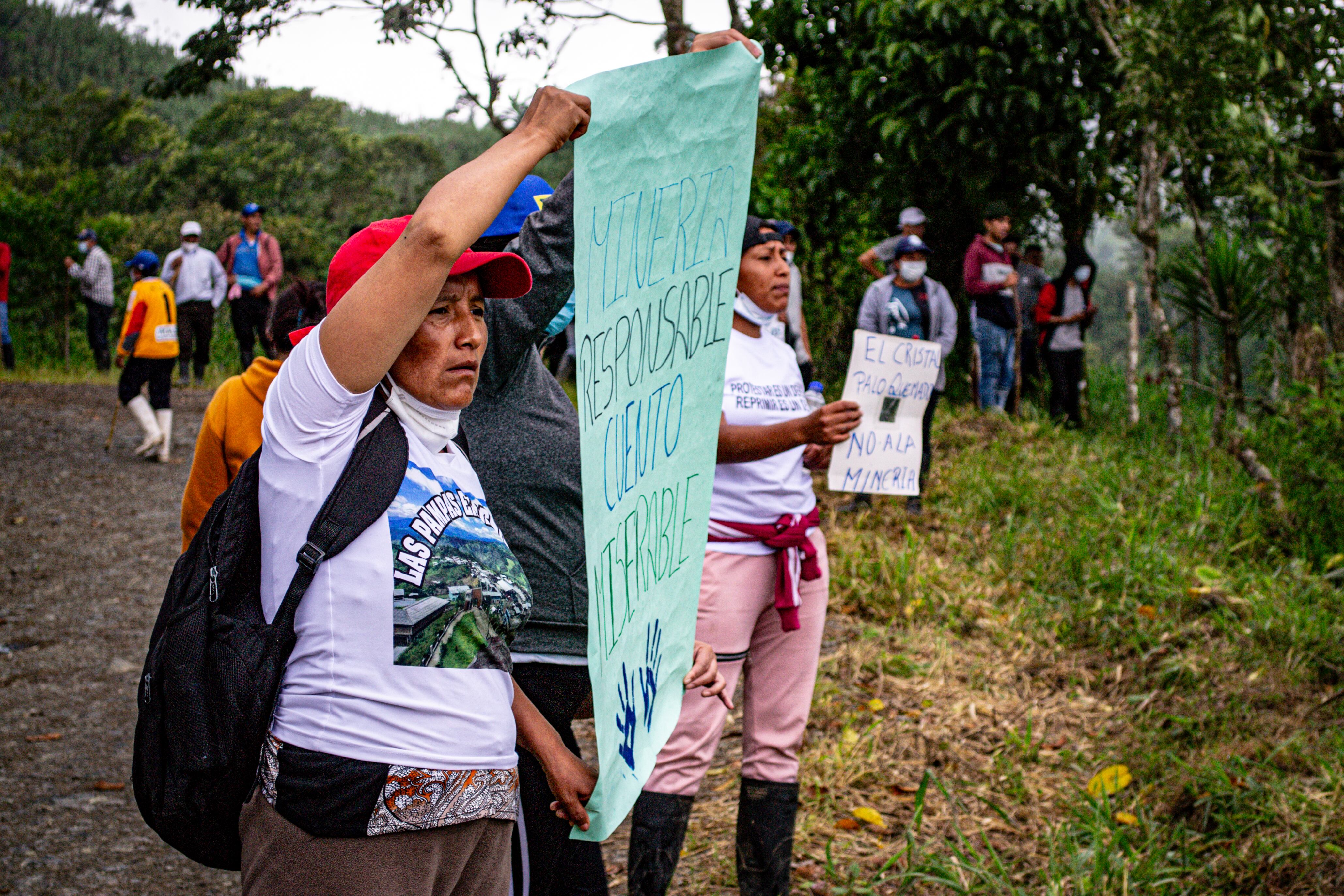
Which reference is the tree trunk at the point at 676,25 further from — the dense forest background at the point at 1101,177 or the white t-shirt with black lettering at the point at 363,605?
the white t-shirt with black lettering at the point at 363,605

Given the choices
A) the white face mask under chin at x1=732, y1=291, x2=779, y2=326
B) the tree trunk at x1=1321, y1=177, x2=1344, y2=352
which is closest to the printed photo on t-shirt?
the white face mask under chin at x1=732, y1=291, x2=779, y2=326

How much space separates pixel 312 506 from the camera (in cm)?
145

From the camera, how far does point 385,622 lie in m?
1.48

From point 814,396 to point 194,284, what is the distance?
29.5 ft

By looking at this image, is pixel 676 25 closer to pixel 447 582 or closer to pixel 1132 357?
pixel 1132 357

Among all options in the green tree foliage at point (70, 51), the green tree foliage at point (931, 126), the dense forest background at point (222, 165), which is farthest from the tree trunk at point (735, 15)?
the green tree foliage at point (70, 51)

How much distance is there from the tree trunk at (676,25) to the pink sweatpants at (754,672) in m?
4.62

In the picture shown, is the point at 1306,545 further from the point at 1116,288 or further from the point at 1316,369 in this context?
the point at 1116,288

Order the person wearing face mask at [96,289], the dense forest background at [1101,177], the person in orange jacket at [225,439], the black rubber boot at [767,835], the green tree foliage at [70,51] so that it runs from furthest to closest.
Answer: the green tree foliage at [70,51], the person wearing face mask at [96,289], the dense forest background at [1101,177], the black rubber boot at [767,835], the person in orange jacket at [225,439]

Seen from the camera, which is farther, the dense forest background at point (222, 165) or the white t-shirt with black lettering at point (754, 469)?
the dense forest background at point (222, 165)

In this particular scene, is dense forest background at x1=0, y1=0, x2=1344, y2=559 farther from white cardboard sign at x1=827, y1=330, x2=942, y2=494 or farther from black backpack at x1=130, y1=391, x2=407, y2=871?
black backpack at x1=130, y1=391, x2=407, y2=871

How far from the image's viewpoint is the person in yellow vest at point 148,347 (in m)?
8.71

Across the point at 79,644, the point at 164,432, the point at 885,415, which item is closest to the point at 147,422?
the point at 164,432

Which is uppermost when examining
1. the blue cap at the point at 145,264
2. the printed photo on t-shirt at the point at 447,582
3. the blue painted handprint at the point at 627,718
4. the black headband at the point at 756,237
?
the blue cap at the point at 145,264
